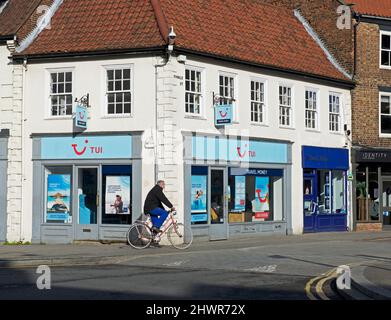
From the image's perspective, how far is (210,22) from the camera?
2412 centimetres

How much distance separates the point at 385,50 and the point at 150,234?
46.9 feet

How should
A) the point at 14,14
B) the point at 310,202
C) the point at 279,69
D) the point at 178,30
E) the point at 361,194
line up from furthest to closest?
1. the point at 361,194
2. the point at 310,202
3. the point at 279,69
4. the point at 14,14
5. the point at 178,30

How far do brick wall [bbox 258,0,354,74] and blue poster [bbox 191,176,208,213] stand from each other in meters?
9.46

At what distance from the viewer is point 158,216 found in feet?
65.4

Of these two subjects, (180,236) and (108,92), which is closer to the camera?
(180,236)

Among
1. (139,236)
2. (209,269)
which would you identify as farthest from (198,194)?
(209,269)

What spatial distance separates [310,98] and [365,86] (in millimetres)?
3110

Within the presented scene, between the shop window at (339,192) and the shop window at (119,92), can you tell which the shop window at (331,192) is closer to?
the shop window at (339,192)

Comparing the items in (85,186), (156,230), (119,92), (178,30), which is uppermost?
(178,30)

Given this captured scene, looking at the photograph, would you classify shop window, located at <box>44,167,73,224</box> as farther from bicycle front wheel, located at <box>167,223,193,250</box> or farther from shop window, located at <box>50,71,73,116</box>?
bicycle front wheel, located at <box>167,223,193,250</box>

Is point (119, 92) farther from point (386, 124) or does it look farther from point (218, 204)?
point (386, 124)

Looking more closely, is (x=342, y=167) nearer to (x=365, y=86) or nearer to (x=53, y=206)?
(x=365, y=86)

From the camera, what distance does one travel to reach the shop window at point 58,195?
22453 millimetres
